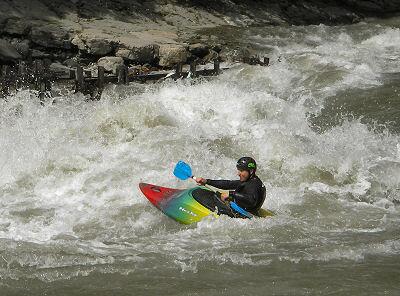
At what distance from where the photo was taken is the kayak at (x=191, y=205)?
712 cm

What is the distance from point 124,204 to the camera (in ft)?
25.9

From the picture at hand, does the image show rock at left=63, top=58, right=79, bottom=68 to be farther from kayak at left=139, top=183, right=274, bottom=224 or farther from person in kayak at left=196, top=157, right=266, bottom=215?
person in kayak at left=196, top=157, right=266, bottom=215

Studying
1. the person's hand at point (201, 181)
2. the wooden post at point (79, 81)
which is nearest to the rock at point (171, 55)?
the wooden post at point (79, 81)

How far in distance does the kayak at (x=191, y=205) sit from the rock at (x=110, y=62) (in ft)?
27.4

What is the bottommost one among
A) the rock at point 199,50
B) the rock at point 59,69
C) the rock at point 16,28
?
the rock at point 59,69

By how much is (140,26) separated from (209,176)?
12386 millimetres

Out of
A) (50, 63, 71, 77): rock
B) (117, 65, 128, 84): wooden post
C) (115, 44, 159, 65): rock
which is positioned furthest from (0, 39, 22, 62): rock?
(117, 65, 128, 84): wooden post

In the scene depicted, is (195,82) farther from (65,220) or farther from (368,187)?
(65,220)

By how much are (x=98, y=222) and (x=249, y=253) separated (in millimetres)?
2175

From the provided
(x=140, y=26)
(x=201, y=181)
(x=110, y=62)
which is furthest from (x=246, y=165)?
(x=140, y=26)

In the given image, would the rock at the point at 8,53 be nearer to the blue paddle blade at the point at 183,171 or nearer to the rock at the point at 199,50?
the rock at the point at 199,50

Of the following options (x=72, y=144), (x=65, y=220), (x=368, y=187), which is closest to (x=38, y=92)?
(x=72, y=144)

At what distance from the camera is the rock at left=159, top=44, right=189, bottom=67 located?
53.9 feet

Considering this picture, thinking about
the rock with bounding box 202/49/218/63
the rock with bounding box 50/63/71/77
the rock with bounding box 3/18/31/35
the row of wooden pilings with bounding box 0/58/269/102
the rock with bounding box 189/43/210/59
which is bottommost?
the rock with bounding box 50/63/71/77
